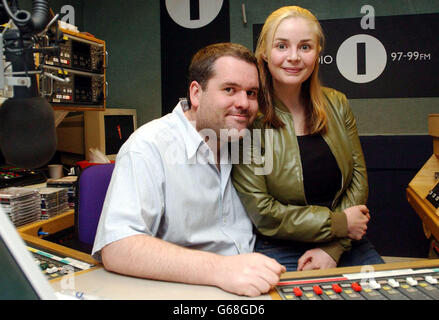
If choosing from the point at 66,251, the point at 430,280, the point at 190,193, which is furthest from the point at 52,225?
the point at 430,280

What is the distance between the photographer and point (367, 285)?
83 centimetres

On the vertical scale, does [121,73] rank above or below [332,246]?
above

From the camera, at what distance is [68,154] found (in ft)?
9.59

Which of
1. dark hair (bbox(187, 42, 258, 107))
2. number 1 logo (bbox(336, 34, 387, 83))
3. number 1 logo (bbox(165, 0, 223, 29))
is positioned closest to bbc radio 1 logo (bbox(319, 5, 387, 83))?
number 1 logo (bbox(336, 34, 387, 83))

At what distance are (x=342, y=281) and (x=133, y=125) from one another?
267 cm

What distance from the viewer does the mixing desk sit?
30.9 inches

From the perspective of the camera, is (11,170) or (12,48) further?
(11,170)

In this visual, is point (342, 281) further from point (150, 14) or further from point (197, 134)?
point (150, 14)

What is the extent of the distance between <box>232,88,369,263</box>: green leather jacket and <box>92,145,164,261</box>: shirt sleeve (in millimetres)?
326

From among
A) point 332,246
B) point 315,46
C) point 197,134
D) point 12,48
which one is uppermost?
point 315,46

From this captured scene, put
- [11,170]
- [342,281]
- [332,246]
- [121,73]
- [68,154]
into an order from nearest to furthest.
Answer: [342,281] → [332,246] → [11,170] → [68,154] → [121,73]

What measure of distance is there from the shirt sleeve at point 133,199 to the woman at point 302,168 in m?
0.33

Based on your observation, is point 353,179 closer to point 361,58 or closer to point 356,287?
point 356,287
